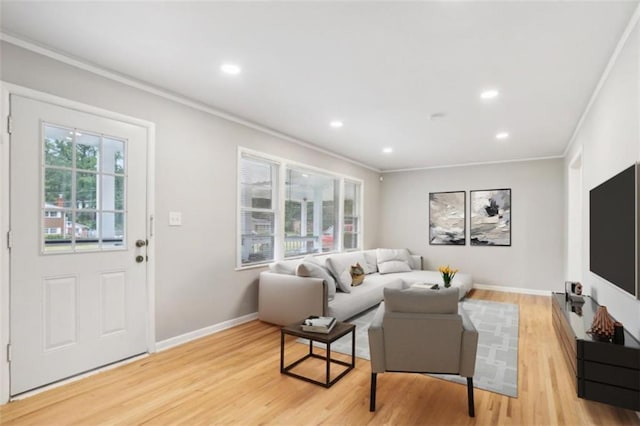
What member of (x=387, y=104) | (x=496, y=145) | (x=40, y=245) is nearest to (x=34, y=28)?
(x=40, y=245)

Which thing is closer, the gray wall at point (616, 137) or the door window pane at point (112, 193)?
the gray wall at point (616, 137)

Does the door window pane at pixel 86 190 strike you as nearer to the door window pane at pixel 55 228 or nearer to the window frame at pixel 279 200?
the door window pane at pixel 55 228

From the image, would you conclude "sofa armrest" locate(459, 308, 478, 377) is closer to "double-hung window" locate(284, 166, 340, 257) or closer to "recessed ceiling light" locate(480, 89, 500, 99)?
"recessed ceiling light" locate(480, 89, 500, 99)

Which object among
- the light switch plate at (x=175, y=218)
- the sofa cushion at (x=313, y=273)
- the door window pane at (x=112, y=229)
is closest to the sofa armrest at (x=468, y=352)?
the sofa cushion at (x=313, y=273)

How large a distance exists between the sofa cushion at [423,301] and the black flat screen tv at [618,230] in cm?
103

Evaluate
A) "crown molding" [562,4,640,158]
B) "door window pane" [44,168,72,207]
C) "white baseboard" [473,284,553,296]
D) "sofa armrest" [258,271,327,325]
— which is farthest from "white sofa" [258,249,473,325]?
"crown molding" [562,4,640,158]

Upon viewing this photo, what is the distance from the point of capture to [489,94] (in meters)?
3.40

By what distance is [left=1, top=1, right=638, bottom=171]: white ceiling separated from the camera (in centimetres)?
215

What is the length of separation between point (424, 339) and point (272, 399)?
117 cm

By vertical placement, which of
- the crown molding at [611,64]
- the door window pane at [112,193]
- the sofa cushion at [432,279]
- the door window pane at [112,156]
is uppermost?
the crown molding at [611,64]

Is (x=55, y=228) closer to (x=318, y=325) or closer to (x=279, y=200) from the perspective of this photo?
(x=318, y=325)

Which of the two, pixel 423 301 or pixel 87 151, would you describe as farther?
pixel 87 151

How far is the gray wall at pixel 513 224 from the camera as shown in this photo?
6246 mm

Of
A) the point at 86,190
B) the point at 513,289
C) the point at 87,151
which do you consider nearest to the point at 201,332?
the point at 86,190
